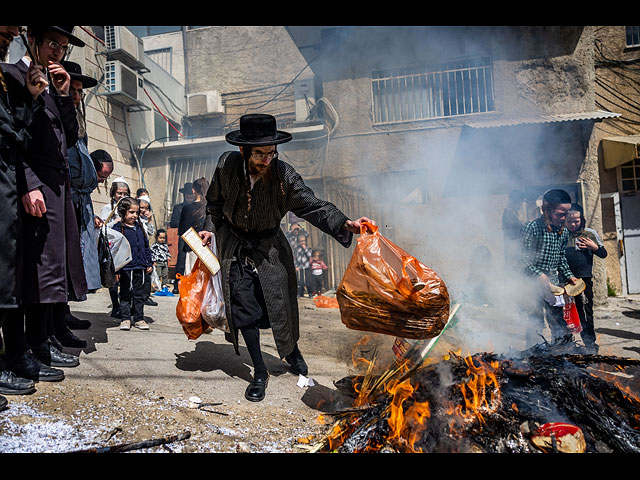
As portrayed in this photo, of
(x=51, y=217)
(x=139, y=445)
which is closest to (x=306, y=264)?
(x=51, y=217)

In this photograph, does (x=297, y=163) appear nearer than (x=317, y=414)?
No

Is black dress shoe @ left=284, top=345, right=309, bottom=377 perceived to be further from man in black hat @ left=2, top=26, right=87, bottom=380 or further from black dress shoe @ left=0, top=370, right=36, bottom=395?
black dress shoe @ left=0, top=370, right=36, bottom=395

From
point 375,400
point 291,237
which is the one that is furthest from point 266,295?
point 291,237

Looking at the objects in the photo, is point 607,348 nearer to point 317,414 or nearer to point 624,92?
point 317,414

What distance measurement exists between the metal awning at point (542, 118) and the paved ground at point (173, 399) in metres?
6.10

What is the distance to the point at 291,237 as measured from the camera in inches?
425

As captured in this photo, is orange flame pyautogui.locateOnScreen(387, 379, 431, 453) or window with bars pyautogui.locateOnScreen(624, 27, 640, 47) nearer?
orange flame pyautogui.locateOnScreen(387, 379, 431, 453)

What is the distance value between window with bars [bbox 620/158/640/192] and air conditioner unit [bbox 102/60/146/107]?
12.6 meters

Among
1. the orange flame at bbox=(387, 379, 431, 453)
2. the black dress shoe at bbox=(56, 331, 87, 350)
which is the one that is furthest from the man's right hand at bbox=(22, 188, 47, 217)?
the orange flame at bbox=(387, 379, 431, 453)

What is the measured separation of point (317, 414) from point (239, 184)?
1.75 m

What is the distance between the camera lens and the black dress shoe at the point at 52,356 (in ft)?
9.71

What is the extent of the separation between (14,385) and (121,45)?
Result: 423 inches

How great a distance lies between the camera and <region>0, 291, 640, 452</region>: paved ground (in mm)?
2314

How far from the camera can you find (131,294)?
462 centimetres
